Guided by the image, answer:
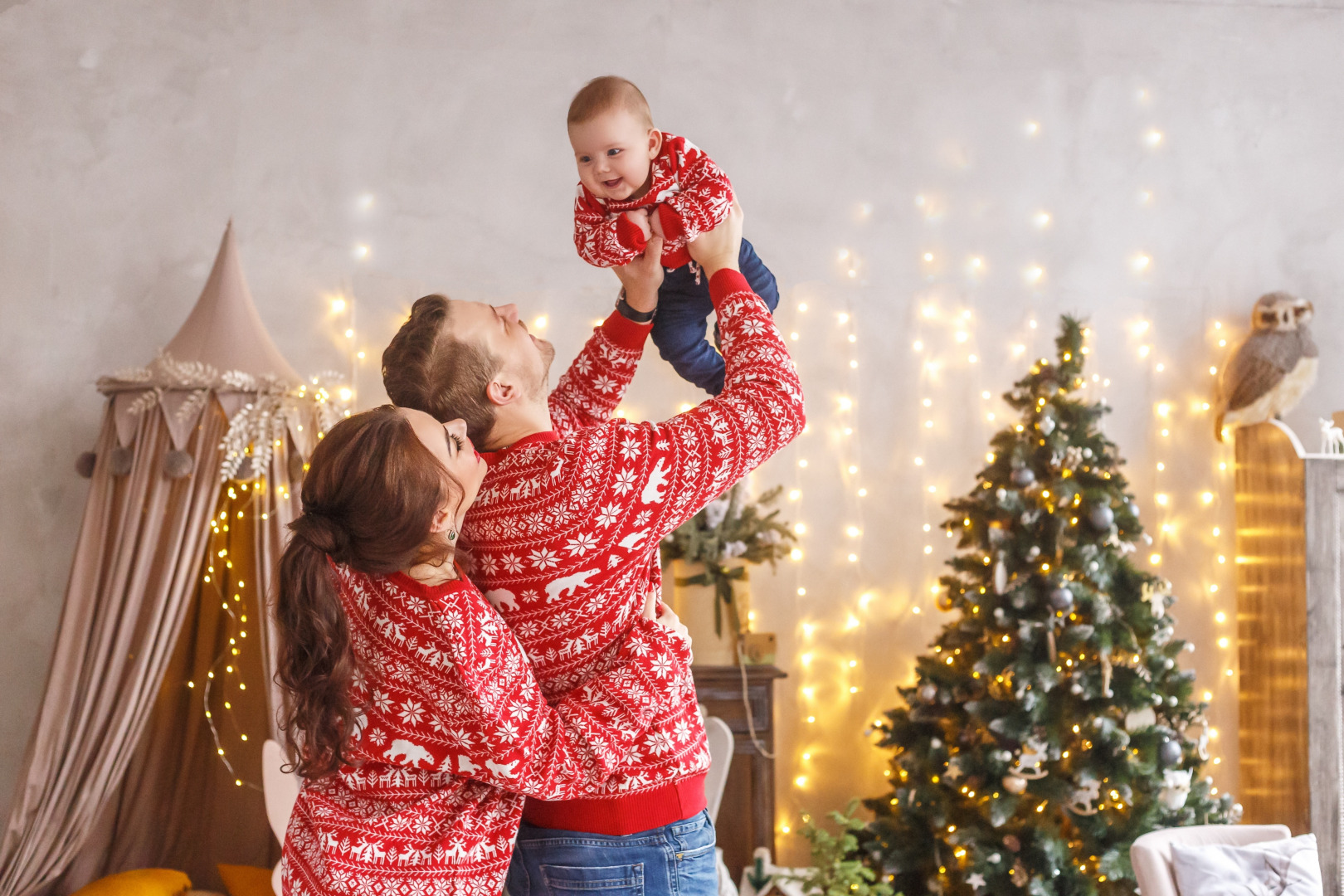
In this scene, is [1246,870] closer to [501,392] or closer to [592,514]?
[592,514]

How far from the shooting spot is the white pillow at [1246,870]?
2646 millimetres

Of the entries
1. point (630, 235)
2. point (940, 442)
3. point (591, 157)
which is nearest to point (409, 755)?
point (630, 235)

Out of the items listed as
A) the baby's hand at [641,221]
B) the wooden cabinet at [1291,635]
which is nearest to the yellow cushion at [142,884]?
the baby's hand at [641,221]

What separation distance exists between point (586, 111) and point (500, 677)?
949 millimetres

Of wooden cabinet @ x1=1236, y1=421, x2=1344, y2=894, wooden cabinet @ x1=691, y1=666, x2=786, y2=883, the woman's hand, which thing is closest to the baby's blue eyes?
the woman's hand

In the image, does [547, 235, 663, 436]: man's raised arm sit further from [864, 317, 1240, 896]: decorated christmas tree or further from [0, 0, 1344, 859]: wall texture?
[0, 0, 1344, 859]: wall texture

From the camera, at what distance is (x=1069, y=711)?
3.09m

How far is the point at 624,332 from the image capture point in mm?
1643

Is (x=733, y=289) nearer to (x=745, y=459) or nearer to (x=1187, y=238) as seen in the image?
(x=745, y=459)

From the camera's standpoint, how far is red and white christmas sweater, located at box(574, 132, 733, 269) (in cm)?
150

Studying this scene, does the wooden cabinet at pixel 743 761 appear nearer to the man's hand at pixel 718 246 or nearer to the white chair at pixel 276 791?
the white chair at pixel 276 791

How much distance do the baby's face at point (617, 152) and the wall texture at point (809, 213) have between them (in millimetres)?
2258

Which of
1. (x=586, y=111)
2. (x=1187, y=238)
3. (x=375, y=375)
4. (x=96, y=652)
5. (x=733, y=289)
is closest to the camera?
(x=733, y=289)

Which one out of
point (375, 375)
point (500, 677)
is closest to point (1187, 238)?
A: point (375, 375)
